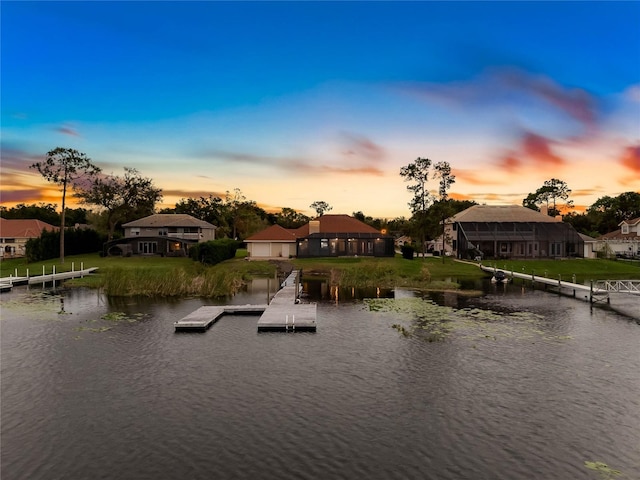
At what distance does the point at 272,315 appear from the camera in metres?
29.1

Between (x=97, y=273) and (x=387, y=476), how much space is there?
53372 millimetres

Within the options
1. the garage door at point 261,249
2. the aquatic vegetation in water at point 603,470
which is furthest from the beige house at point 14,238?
the aquatic vegetation in water at point 603,470

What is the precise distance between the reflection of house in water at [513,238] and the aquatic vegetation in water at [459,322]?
41.5 meters

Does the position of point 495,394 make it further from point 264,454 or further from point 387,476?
point 264,454

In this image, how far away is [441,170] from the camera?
68.1 meters

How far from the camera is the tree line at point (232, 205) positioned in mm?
67062

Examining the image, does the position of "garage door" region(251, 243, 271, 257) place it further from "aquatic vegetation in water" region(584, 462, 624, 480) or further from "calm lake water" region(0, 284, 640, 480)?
"aquatic vegetation in water" region(584, 462, 624, 480)

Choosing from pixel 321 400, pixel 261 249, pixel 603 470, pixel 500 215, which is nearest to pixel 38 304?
pixel 321 400

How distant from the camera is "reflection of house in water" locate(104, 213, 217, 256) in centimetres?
7356

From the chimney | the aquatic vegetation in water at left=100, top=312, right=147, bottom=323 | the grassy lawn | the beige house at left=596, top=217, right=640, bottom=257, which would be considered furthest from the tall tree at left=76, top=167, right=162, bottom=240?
the beige house at left=596, top=217, right=640, bottom=257

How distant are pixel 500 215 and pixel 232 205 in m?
63.8

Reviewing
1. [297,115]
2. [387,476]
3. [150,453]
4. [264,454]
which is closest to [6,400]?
[150,453]

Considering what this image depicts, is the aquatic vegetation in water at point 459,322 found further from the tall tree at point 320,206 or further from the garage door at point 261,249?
the tall tree at point 320,206

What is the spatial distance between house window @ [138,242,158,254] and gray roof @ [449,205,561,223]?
49939mm
